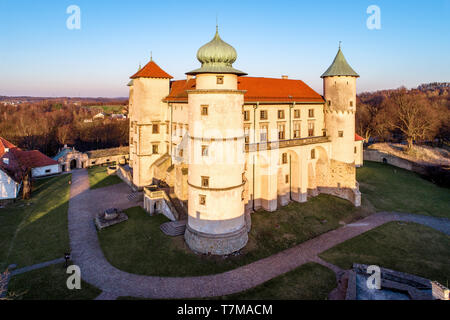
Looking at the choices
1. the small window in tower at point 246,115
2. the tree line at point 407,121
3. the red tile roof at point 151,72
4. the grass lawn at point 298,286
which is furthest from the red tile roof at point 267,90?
the tree line at point 407,121

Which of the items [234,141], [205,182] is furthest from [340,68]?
[205,182]

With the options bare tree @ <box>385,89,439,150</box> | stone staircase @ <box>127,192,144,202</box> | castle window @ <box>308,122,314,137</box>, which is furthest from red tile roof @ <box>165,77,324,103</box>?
bare tree @ <box>385,89,439,150</box>

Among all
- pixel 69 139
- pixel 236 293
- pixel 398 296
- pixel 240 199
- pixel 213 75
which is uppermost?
pixel 213 75

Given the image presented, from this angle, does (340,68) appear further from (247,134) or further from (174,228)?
(174,228)

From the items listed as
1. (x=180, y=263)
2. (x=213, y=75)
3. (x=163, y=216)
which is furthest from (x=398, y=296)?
(x=163, y=216)

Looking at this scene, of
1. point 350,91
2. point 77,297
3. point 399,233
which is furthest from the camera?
point 350,91

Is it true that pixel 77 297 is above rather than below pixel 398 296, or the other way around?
below
